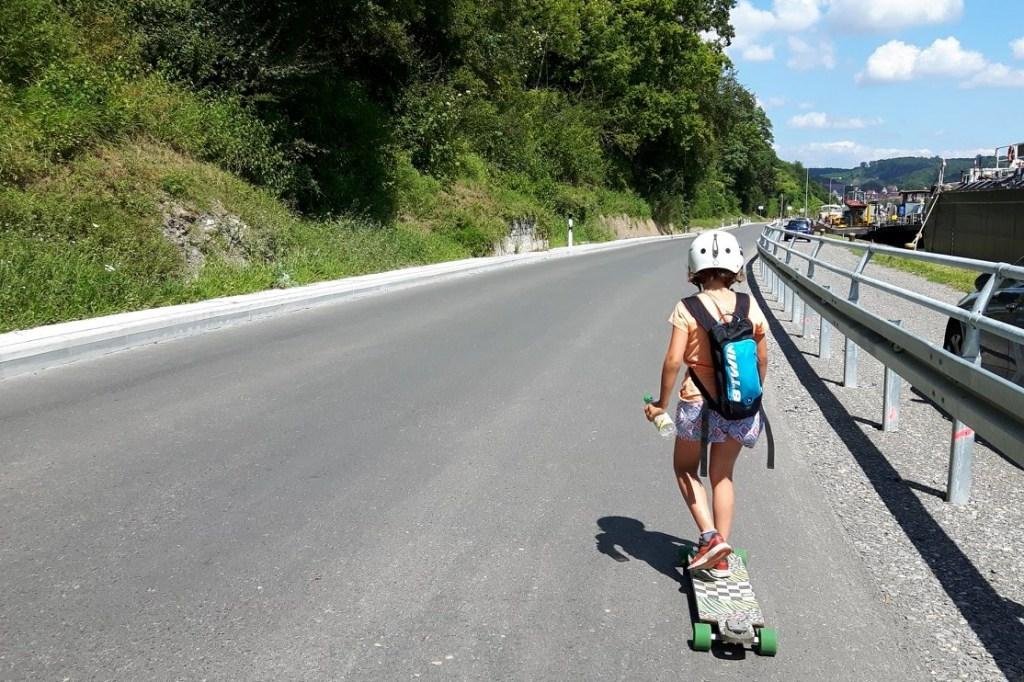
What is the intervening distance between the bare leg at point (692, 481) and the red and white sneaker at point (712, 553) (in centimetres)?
12

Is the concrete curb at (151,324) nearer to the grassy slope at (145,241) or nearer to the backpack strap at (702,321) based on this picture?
the grassy slope at (145,241)

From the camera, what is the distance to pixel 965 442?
4.84 meters

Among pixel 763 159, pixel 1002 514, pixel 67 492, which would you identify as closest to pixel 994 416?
pixel 1002 514

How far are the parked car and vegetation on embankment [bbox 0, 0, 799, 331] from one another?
9.85 m

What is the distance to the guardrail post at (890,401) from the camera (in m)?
6.49

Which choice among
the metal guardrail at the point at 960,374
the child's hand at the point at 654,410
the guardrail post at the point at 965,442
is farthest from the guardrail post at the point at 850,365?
the child's hand at the point at 654,410

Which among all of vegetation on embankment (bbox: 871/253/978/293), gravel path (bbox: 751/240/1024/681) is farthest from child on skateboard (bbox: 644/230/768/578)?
vegetation on embankment (bbox: 871/253/978/293)

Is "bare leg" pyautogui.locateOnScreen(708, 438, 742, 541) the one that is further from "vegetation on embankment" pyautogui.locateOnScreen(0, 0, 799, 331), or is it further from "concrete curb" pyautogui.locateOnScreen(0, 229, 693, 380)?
"vegetation on embankment" pyautogui.locateOnScreen(0, 0, 799, 331)

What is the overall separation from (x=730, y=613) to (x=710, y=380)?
0.92 meters

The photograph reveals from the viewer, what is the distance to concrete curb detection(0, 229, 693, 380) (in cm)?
875

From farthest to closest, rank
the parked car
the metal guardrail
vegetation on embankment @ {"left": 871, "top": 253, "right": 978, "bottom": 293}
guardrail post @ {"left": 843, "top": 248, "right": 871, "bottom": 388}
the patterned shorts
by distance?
vegetation on embankment @ {"left": 871, "top": 253, "right": 978, "bottom": 293} < guardrail post @ {"left": 843, "top": 248, "right": 871, "bottom": 388} < the parked car < the metal guardrail < the patterned shorts

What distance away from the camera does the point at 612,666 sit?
126 inches

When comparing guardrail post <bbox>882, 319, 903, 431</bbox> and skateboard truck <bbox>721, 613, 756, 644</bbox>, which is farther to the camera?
guardrail post <bbox>882, 319, 903, 431</bbox>

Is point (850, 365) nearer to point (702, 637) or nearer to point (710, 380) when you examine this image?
point (710, 380)
